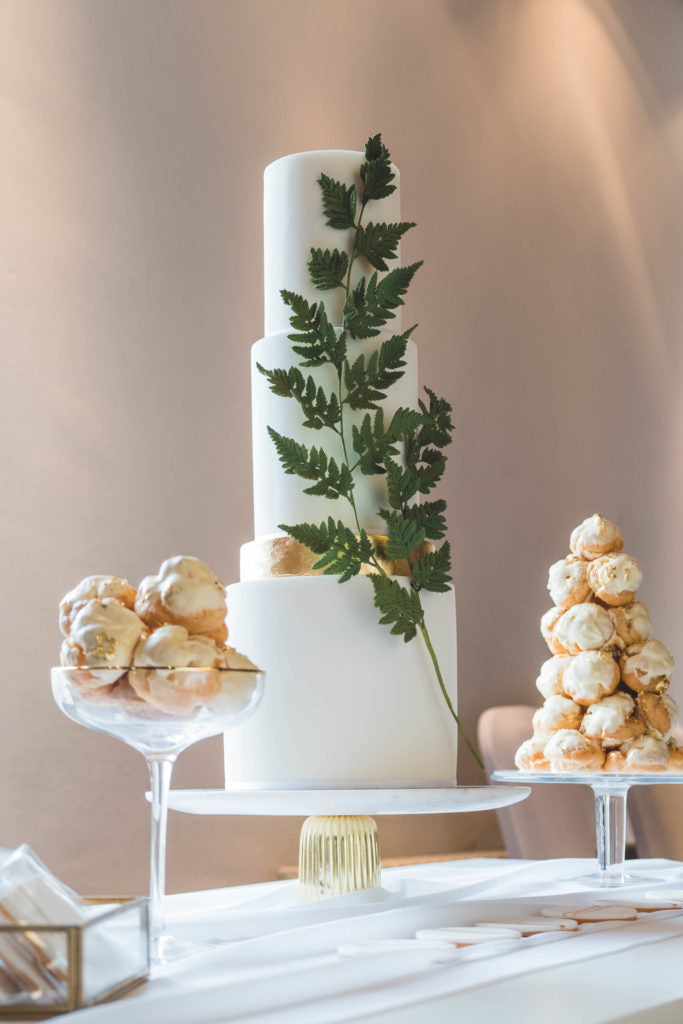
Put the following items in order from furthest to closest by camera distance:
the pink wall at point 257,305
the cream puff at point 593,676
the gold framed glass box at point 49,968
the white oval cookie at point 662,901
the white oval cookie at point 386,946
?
the pink wall at point 257,305 → the cream puff at point 593,676 → the white oval cookie at point 662,901 → the white oval cookie at point 386,946 → the gold framed glass box at point 49,968

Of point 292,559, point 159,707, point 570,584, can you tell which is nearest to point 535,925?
point 159,707

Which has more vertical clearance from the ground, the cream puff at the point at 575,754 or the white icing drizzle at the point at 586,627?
the white icing drizzle at the point at 586,627

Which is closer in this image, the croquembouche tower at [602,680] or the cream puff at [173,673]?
the cream puff at [173,673]

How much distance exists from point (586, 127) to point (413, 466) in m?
2.96

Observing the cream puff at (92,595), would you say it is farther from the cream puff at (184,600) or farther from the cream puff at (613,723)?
the cream puff at (613,723)

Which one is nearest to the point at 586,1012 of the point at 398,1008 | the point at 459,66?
the point at 398,1008

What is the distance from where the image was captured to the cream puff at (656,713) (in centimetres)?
140

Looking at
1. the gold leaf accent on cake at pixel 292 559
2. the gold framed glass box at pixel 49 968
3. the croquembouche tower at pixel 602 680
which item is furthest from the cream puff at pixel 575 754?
the gold framed glass box at pixel 49 968

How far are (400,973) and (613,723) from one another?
78 centimetres

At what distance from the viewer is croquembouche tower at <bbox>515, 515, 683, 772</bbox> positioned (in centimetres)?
138

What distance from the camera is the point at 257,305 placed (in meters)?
2.68

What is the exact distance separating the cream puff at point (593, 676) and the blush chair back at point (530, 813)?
1.24 meters

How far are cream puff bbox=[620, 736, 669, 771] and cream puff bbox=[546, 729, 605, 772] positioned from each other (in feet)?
0.11

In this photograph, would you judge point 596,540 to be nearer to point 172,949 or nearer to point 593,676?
point 593,676
